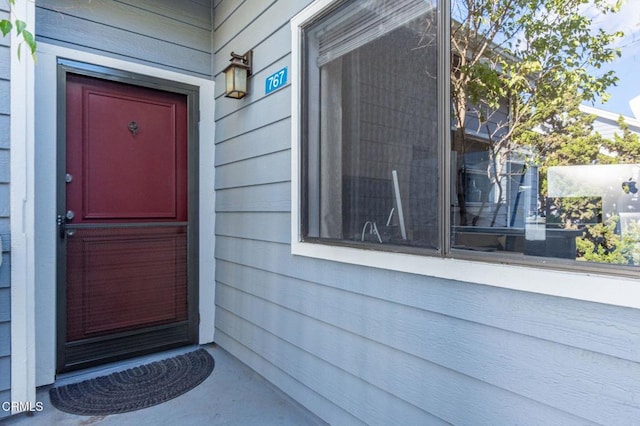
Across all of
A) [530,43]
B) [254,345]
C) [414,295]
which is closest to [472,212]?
[414,295]

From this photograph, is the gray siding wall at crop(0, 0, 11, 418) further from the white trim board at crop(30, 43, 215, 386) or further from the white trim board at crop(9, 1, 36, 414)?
the white trim board at crop(30, 43, 215, 386)

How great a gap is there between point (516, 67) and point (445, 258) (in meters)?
0.72

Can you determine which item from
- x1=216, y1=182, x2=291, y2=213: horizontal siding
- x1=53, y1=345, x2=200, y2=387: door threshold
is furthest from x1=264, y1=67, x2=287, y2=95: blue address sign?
x1=53, y1=345, x2=200, y2=387: door threshold

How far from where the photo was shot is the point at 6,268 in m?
1.89

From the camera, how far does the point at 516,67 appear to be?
1305 mm

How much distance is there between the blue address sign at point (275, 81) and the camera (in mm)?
2139

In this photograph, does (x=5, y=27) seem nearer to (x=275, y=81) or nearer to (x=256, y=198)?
(x=275, y=81)

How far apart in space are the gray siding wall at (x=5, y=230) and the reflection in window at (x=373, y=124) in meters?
1.53

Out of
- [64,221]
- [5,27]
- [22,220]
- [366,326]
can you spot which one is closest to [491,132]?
[366,326]

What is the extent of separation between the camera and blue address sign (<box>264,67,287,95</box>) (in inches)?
84.2

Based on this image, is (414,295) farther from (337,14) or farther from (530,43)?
(337,14)

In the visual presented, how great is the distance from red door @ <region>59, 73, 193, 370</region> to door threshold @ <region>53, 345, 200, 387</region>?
50 mm

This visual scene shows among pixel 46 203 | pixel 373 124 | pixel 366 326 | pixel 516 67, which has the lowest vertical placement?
pixel 366 326

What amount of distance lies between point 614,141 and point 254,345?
217cm
